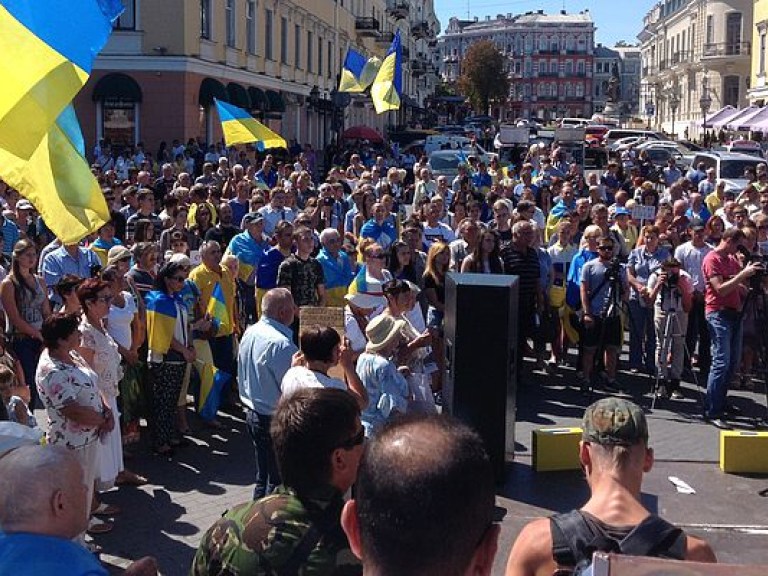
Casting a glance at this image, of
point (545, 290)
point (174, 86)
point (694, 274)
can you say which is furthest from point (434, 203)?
point (174, 86)

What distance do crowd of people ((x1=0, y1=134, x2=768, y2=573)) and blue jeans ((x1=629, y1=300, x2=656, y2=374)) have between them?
24 millimetres

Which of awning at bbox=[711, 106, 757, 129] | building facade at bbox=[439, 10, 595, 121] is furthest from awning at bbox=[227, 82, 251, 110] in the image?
building facade at bbox=[439, 10, 595, 121]

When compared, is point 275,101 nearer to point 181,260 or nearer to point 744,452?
point 181,260

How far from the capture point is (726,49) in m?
76.6

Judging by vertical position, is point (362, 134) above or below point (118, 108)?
below

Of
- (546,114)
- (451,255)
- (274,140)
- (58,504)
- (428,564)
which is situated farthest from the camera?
(546,114)

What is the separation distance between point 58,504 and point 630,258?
9063 mm

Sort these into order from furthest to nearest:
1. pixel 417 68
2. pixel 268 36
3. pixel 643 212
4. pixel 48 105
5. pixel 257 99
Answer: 1. pixel 417 68
2. pixel 268 36
3. pixel 257 99
4. pixel 643 212
5. pixel 48 105

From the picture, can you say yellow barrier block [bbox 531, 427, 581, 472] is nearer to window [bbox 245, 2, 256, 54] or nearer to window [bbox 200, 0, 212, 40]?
window [bbox 200, 0, 212, 40]

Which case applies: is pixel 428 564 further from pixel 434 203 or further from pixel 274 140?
pixel 274 140

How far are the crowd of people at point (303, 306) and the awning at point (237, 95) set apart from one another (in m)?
22.0

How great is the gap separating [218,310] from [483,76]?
99737 mm

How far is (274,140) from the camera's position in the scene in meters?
17.1

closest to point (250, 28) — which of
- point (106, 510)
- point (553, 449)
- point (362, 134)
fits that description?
point (362, 134)
